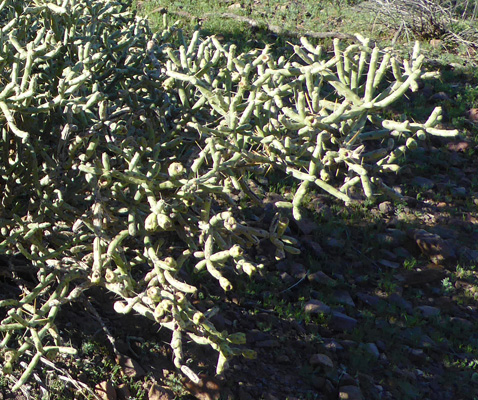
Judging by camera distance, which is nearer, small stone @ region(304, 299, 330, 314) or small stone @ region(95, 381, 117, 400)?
small stone @ region(95, 381, 117, 400)

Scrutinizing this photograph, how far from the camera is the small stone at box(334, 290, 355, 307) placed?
414cm

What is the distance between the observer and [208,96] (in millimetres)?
2795

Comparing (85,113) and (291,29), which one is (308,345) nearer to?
(85,113)

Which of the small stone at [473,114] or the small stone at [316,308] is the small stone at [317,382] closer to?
the small stone at [316,308]

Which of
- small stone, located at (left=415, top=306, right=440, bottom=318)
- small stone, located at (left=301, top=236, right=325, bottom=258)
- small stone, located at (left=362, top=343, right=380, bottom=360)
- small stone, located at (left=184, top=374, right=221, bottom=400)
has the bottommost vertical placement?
small stone, located at (left=415, top=306, right=440, bottom=318)

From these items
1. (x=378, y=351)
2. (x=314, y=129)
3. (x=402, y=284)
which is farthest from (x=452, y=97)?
(x=314, y=129)

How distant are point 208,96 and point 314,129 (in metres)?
0.47

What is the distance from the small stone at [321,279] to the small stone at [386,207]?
1.03m

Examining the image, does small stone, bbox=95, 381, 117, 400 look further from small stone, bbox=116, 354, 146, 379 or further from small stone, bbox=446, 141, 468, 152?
small stone, bbox=446, 141, 468, 152

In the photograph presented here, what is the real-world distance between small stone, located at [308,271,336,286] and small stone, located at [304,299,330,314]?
0.88ft

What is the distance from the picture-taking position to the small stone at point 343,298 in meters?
4.14

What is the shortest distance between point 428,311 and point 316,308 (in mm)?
785

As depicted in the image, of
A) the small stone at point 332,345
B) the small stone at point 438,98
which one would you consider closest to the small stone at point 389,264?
the small stone at point 332,345

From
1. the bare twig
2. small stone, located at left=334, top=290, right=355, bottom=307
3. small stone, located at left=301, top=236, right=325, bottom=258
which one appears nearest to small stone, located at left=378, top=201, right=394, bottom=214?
small stone, located at left=301, top=236, right=325, bottom=258
